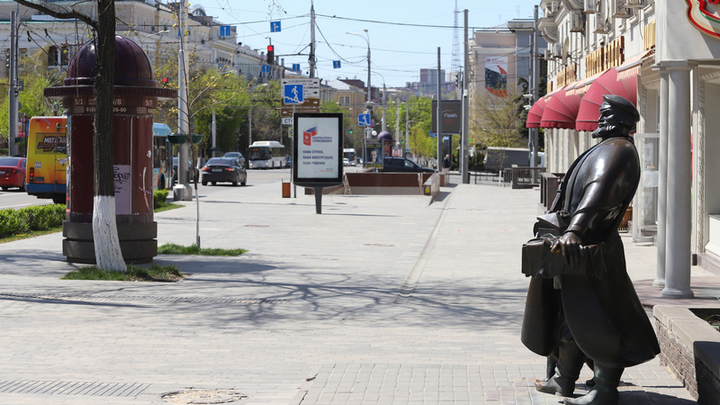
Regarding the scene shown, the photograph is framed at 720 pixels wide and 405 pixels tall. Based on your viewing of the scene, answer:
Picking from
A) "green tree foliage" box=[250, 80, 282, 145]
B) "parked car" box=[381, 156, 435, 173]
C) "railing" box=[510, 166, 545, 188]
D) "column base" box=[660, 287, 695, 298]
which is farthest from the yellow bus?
"green tree foliage" box=[250, 80, 282, 145]

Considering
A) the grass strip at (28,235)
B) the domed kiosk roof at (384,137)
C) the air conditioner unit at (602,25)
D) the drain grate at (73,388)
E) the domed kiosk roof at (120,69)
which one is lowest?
the drain grate at (73,388)


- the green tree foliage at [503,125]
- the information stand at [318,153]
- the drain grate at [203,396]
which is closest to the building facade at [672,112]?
the drain grate at [203,396]

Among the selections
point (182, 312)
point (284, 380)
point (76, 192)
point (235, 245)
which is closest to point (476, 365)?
point (284, 380)

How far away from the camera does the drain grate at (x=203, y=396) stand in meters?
5.66

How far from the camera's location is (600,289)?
4.94 meters

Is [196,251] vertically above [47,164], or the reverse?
[47,164]

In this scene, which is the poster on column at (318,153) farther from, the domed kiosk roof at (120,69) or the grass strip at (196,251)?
the domed kiosk roof at (120,69)

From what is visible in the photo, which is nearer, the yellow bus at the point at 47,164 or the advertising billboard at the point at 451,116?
the yellow bus at the point at 47,164

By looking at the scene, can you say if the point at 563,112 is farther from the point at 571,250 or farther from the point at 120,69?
the point at 571,250

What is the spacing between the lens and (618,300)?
498 cm

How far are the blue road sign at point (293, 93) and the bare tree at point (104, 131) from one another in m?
19.5

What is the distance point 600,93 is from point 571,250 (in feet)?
Answer: 44.5

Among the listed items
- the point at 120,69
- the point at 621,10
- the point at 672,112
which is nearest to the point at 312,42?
the point at 621,10

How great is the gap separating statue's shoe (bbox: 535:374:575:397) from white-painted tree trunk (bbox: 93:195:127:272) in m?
7.42
